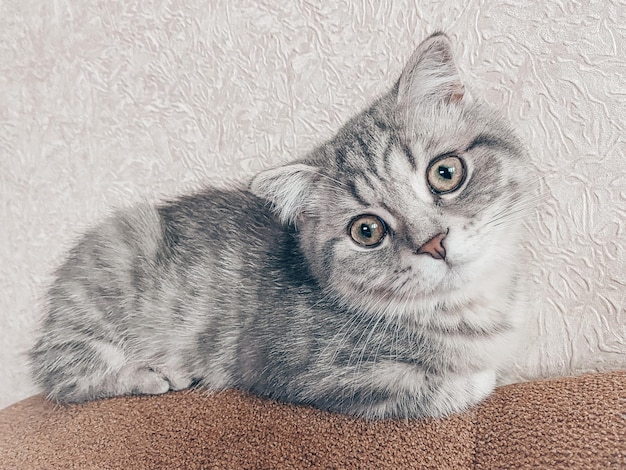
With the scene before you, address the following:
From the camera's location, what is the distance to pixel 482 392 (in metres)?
0.73

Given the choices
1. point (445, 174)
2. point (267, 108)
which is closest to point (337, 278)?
point (445, 174)

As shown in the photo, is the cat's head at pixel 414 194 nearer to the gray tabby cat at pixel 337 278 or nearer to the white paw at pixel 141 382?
the gray tabby cat at pixel 337 278

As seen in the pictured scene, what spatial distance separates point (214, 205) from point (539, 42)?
505mm

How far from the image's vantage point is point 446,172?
673mm

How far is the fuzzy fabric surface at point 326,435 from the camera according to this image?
2.05 feet

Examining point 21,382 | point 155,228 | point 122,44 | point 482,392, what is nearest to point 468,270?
point 482,392

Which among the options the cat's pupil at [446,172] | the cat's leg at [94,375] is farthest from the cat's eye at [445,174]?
the cat's leg at [94,375]

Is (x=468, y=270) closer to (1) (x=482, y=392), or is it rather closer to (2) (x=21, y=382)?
(1) (x=482, y=392)

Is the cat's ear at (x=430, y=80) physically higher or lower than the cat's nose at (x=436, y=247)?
higher

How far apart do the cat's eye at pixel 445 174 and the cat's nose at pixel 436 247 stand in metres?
0.06

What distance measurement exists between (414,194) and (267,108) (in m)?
0.32

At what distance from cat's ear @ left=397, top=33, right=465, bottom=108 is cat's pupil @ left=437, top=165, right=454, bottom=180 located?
10cm

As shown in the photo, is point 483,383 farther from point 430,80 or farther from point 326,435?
point 430,80

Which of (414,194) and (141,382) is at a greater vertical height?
(414,194)
